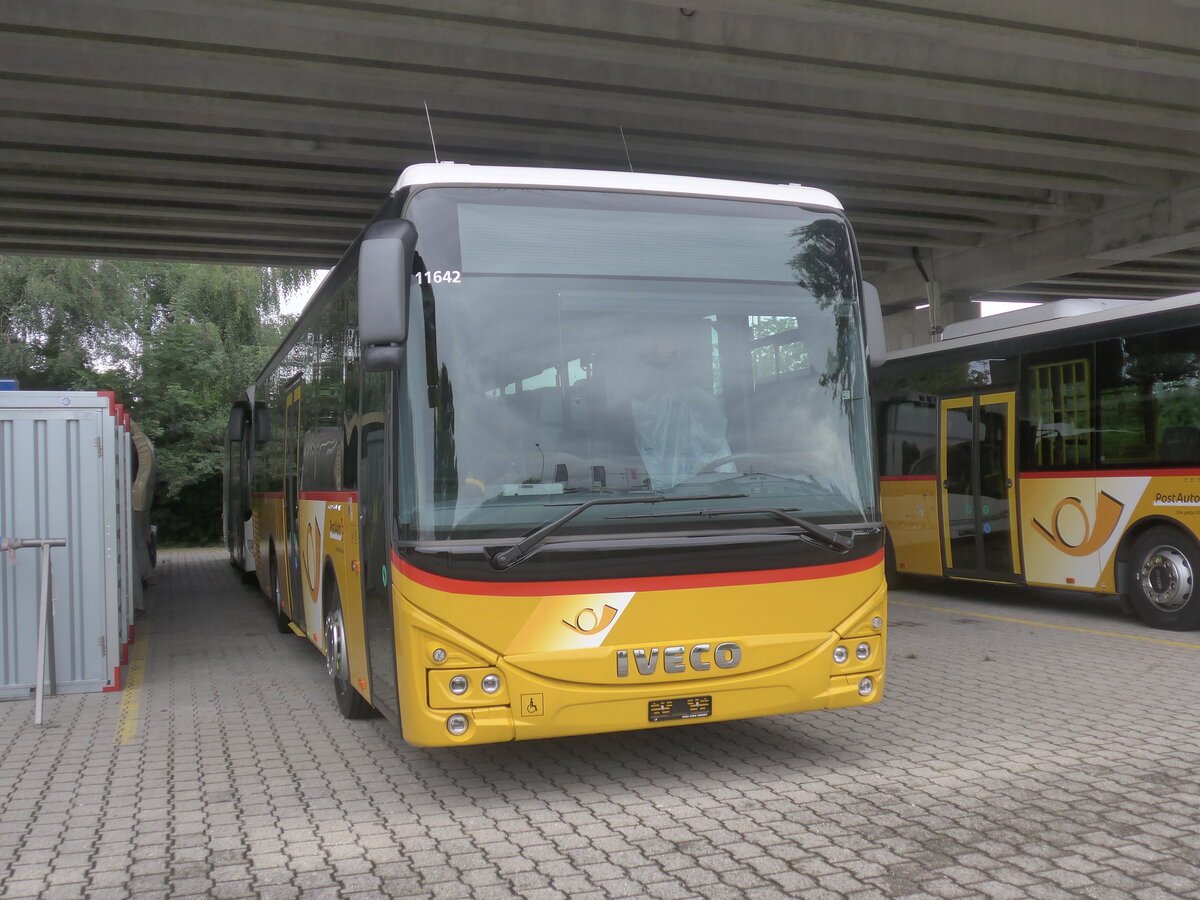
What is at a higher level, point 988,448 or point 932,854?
point 988,448

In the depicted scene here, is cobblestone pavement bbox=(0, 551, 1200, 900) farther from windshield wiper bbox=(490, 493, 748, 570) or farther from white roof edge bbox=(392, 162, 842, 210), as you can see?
white roof edge bbox=(392, 162, 842, 210)

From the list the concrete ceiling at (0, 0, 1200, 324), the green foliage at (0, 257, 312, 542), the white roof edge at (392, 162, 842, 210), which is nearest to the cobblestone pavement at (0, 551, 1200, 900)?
the white roof edge at (392, 162, 842, 210)

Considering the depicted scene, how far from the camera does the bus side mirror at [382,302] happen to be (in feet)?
17.4

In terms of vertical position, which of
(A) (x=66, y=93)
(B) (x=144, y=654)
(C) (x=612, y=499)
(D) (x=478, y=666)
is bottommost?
(B) (x=144, y=654)

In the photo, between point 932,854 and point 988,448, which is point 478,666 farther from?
point 988,448

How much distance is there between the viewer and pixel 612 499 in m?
5.48

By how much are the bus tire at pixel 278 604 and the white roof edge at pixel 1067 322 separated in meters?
6.47

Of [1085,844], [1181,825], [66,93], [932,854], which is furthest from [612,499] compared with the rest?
[66,93]

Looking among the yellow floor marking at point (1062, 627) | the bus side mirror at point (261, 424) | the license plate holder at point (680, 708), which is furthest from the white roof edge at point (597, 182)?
the bus side mirror at point (261, 424)

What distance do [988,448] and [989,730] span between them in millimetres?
6528

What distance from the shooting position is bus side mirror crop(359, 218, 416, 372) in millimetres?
5305

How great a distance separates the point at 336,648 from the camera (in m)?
7.79

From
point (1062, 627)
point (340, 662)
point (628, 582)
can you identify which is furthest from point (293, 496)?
point (1062, 627)

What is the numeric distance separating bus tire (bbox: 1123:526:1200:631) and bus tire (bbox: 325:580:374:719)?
7.57 metres
